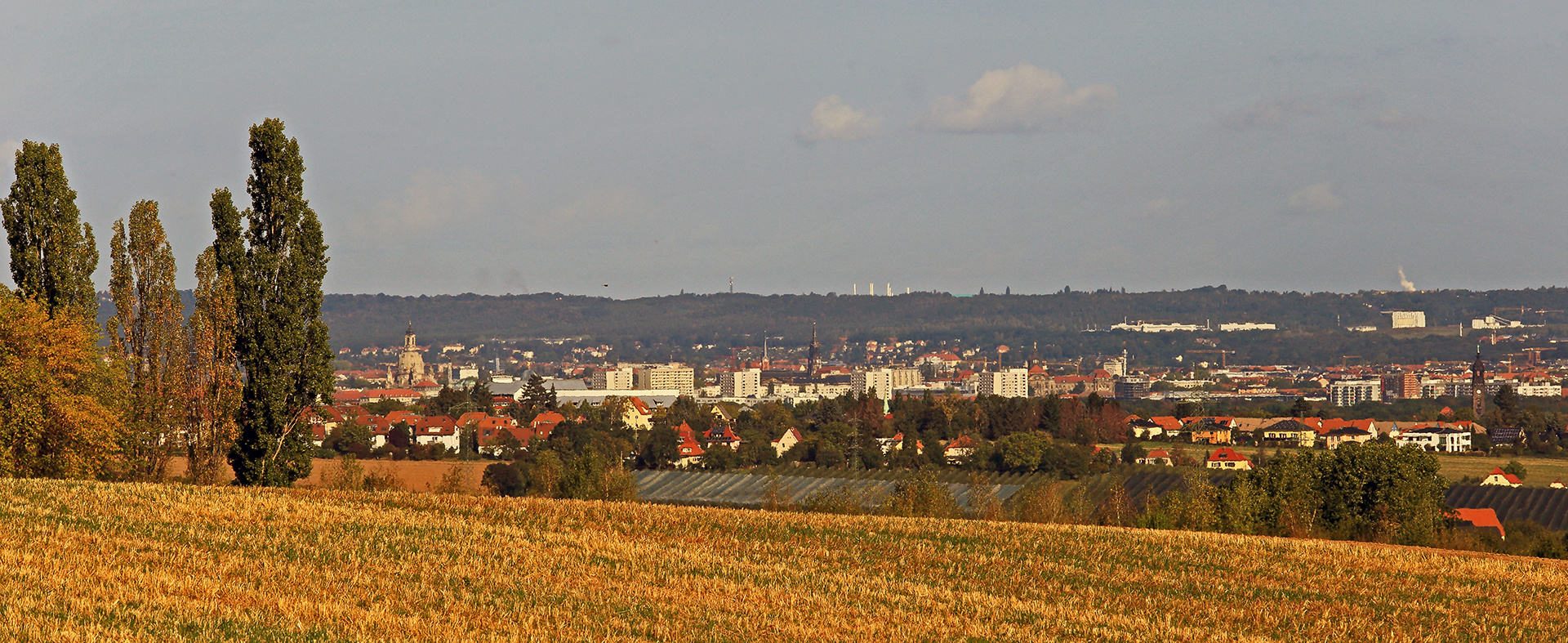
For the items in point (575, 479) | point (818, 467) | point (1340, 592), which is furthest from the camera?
point (818, 467)

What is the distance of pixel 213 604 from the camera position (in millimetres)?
19469

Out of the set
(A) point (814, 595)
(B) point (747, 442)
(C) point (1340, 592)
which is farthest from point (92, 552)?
(B) point (747, 442)

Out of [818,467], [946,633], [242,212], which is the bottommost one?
[818,467]

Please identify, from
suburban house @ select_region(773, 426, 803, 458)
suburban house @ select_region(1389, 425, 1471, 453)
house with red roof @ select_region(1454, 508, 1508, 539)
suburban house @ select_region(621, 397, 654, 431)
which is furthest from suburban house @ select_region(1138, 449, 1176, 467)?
suburban house @ select_region(621, 397, 654, 431)

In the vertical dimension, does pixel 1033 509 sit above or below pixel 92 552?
below

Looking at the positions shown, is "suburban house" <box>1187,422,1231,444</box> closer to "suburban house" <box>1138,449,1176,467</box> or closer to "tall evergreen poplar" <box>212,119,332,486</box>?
"suburban house" <box>1138,449,1176,467</box>

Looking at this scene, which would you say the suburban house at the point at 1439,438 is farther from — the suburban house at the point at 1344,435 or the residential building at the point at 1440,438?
the suburban house at the point at 1344,435

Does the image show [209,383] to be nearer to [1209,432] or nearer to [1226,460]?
[1226,460]

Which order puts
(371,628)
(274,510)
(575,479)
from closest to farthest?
(371,628)
(274,510)
(575,479)

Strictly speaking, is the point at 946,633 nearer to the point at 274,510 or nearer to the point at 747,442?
the point at 274,510

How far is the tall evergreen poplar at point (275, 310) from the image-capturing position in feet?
137

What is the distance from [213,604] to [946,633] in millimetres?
10019

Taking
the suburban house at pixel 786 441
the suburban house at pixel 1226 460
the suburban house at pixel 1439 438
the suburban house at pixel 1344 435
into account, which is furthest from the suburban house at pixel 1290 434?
the suburban house at pixel 786 441

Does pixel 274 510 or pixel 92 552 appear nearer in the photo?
pixel 92 552
